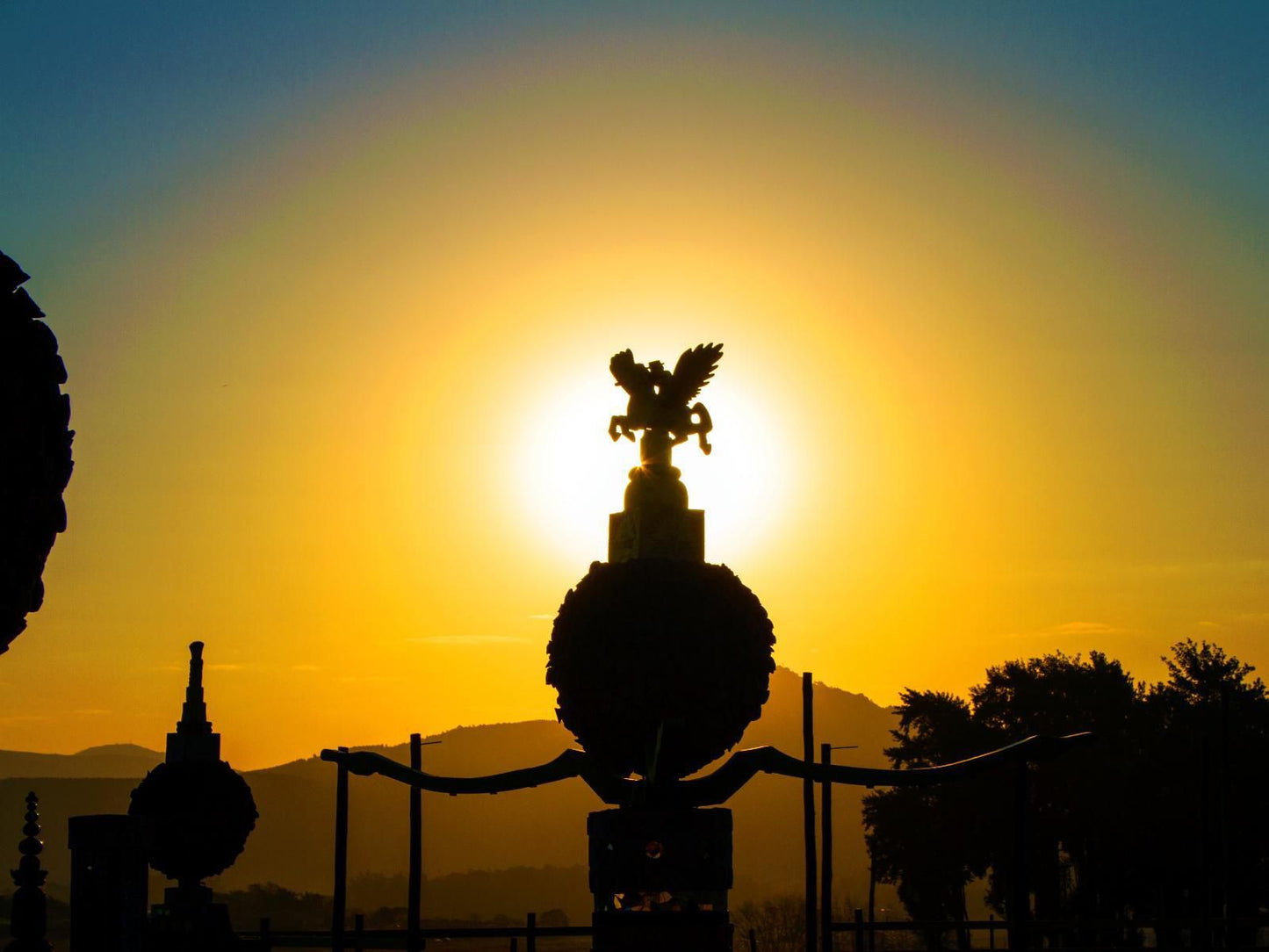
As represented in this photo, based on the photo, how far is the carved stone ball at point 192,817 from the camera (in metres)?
18.6

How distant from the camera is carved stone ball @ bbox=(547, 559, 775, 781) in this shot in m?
13.0

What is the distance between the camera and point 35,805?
882 centimetres

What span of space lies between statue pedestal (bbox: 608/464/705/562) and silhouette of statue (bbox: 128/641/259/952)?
22.7ft

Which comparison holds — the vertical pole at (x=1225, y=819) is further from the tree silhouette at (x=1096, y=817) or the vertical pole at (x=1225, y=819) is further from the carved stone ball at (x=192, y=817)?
the carved stone ball at (x=192, y=817)

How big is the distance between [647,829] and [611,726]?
33.0 inches

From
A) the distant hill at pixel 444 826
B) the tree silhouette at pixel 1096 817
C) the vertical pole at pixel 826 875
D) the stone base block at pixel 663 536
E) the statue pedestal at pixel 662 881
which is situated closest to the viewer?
the statue pedestal at pixel 662 881

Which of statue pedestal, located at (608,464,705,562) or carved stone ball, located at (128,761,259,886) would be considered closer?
statue pedestal, located at (608,464,705,562)

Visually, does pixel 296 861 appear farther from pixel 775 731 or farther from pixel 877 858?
pixel 877 858

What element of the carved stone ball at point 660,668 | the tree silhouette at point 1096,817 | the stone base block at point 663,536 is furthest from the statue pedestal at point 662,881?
the tree silhouette at point 1096,817

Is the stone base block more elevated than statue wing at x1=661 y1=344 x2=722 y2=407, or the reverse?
statue wing at x1=661 y1=344 x2=722 y2=407

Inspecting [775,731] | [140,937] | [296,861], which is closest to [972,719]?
[140,937]

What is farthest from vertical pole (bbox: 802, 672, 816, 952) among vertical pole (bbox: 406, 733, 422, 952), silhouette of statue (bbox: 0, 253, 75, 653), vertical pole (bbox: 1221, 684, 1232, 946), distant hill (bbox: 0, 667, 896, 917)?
distant hill (bbox: 0, 667, 896, 917)

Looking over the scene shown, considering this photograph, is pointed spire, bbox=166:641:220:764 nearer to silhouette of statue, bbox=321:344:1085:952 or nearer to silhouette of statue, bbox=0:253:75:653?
silhouette of statue, bbox=321:344:1085:952

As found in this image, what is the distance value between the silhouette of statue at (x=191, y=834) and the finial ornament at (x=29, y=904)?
1013 centimetres
